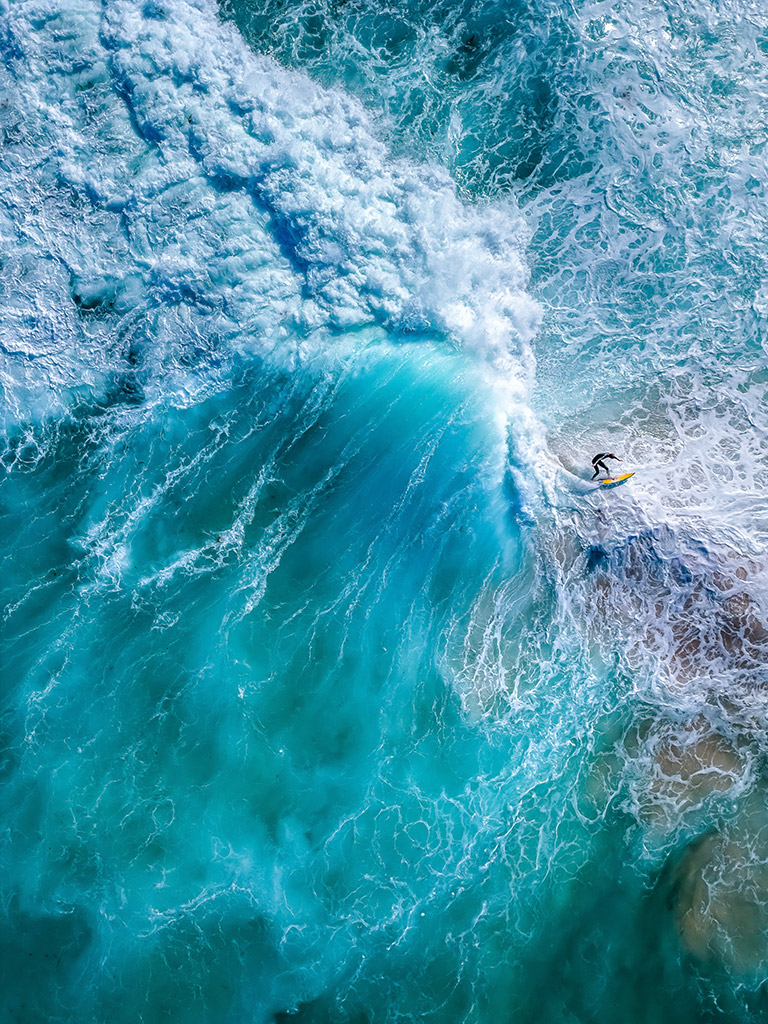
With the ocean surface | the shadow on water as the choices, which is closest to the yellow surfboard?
the ocean surface

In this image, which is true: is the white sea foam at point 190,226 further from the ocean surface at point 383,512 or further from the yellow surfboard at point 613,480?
the yellow surfboard at point 613,480

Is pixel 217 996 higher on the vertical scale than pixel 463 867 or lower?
lower

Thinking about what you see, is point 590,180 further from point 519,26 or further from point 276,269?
point 276,269

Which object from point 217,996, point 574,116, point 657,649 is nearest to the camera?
point 217,996

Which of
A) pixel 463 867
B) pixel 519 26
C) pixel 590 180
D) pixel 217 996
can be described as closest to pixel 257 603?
pixel 463 867

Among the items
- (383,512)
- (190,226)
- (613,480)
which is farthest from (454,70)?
(383,512)

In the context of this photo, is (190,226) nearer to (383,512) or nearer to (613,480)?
(383,512)

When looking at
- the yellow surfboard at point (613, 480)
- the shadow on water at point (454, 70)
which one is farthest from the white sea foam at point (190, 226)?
the yellow surfboard at point (613, 480)

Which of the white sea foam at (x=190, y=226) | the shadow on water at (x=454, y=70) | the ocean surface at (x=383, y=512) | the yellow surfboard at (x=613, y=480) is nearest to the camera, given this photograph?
the ocean surface at (x=383, y=512)
